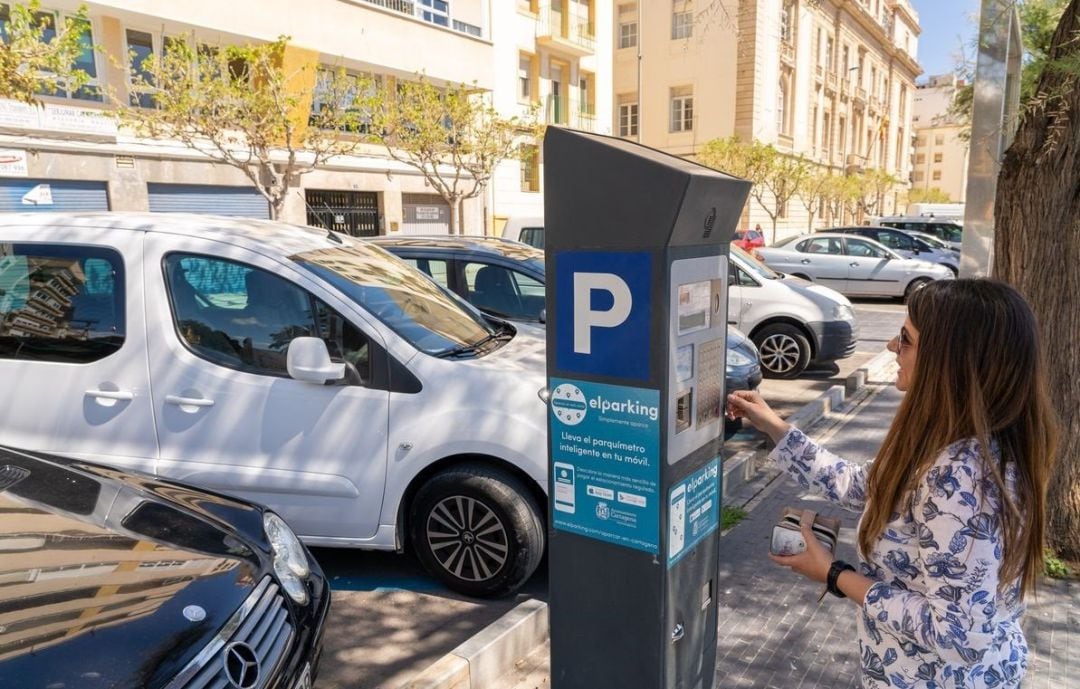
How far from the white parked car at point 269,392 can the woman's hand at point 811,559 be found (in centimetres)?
168

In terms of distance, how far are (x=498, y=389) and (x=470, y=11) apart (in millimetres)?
22570

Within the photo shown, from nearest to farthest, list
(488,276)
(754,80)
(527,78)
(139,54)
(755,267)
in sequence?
(488,276) < (755,267) < (139,54) < (527,78) < (754,80)

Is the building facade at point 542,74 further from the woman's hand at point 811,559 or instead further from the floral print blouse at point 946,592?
the floral print blouse at point 946,592

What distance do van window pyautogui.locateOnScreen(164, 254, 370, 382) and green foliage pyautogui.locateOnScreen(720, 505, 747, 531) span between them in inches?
94.4

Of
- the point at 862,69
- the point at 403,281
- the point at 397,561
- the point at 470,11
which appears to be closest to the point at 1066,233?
the point at 403,281

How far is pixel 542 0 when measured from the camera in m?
26.3

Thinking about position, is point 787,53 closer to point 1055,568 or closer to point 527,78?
point 527,78

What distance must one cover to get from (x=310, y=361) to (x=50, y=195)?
15.1 metres

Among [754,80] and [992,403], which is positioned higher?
[754,80]

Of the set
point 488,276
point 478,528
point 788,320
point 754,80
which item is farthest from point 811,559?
point 754,80

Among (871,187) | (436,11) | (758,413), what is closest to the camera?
(758,413)

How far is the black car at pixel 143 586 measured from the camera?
1.76m

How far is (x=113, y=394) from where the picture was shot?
142 inches

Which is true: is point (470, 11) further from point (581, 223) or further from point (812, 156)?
point (812, 156)
